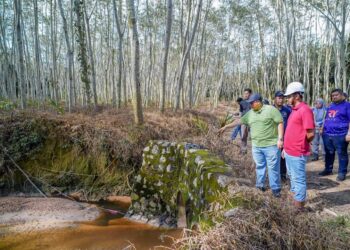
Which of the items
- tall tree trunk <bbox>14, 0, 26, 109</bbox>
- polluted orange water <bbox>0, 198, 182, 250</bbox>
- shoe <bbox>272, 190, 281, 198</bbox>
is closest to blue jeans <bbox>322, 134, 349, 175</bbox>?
shoe <bbox>272, 190, 281, 198</bbox>

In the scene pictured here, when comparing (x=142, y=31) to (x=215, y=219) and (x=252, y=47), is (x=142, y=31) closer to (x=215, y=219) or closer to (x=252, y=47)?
(x=252, y=47)

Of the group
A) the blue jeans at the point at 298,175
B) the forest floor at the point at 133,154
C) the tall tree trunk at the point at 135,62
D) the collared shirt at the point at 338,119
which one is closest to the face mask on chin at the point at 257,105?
the blue jeans at the point at 298,175

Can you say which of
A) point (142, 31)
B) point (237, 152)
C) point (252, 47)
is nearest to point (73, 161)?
point (237, 152)

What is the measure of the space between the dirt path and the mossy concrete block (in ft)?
5.64

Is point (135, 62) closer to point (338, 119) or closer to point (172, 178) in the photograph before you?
point (172, 178)

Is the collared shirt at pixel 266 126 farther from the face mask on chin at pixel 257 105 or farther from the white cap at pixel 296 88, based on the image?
the white cap at pixel 296 88

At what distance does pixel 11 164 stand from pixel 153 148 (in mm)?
3398

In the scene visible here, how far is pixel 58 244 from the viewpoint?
13.8 feet

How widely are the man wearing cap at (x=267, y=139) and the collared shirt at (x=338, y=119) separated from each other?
6.11 feet

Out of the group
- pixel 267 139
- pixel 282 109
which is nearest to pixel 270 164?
pixel 267 139

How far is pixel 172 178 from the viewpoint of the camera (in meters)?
4.90

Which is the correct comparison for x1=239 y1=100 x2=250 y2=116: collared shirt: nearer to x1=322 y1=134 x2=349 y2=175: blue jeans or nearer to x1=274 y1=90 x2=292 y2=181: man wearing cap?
x1=274 y1=90 x2=292 y2=181: man wearing cap

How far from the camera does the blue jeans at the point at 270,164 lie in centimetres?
373

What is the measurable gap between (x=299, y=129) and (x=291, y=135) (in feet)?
0.44
